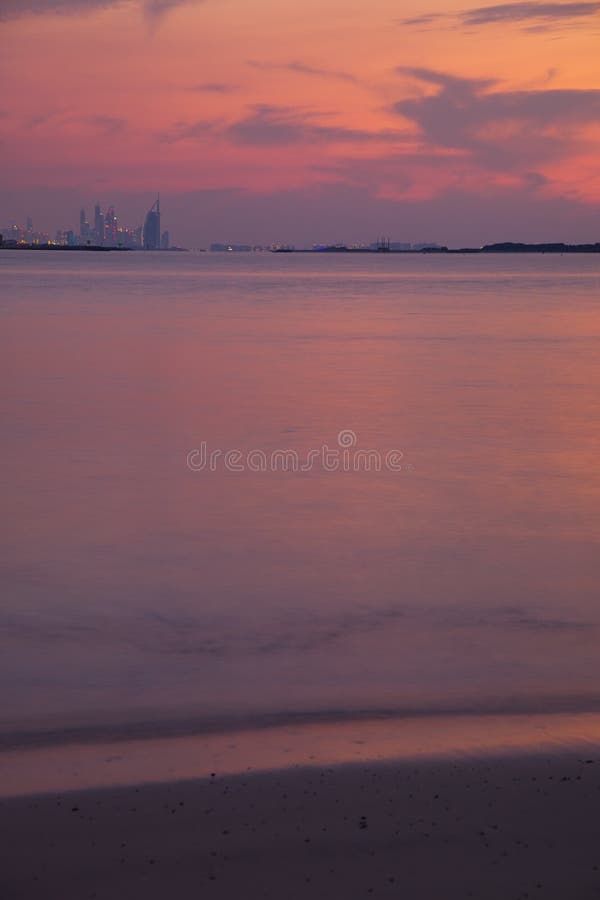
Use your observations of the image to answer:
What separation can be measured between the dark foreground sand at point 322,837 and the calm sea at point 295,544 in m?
1.23

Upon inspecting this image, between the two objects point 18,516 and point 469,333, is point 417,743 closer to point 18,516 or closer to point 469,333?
point 18,516

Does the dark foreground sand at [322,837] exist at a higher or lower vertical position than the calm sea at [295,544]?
higher

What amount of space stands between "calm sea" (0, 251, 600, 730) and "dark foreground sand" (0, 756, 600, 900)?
4.04 ft

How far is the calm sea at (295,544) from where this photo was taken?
5.95 meters

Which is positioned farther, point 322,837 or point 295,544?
point 295,544

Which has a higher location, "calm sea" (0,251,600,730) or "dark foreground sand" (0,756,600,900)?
"dark foreground sand" (0,756,600,900)

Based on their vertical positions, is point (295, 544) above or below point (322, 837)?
below

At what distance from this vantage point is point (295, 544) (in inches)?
363

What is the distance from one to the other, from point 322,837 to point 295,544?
5.54 m

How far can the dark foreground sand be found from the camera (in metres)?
3.38

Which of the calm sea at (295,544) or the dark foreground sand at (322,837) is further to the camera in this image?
the calm sea at (295,544)

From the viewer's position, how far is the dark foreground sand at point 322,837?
3.38m

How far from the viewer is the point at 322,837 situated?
3.70 meters

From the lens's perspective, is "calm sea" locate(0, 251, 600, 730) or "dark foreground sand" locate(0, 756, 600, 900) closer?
"dark foreground sand" locate(0, 756, 600, 900)
